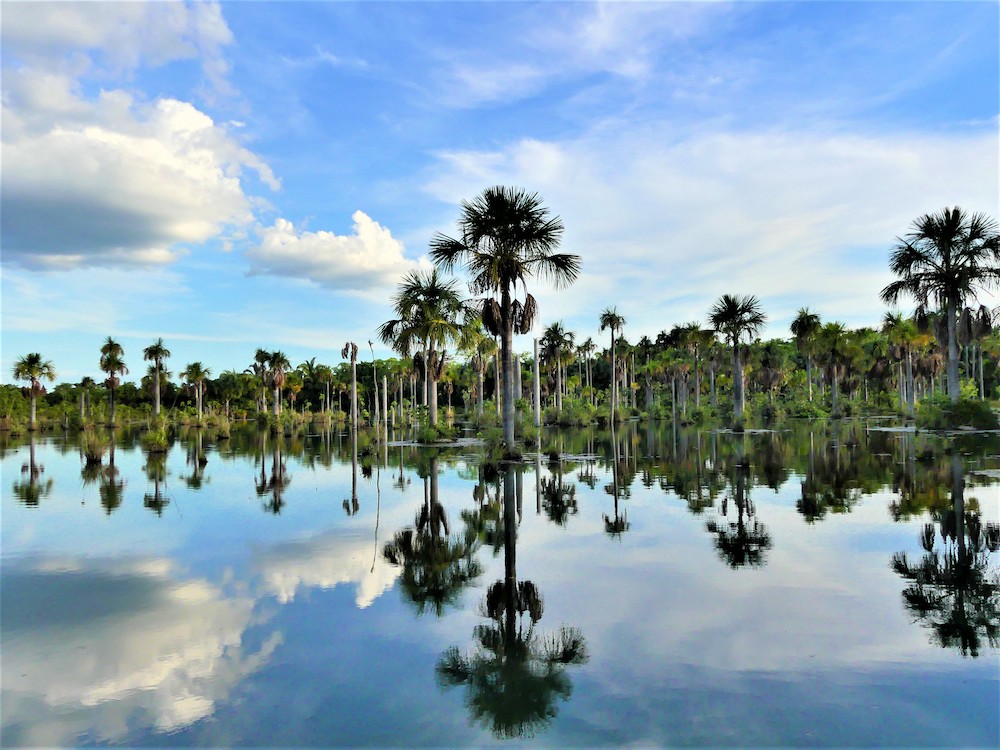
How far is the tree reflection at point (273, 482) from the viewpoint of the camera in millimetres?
16562

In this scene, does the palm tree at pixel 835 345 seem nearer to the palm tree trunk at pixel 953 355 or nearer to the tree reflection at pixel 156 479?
the palm tree trunk at pixel 953 355

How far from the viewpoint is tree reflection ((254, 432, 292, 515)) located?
16.6 m

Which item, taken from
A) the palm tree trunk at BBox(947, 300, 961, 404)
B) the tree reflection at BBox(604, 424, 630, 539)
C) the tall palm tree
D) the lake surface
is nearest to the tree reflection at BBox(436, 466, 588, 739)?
the lake surface

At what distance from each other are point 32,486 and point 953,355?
44.9 meters

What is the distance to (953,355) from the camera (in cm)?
3603

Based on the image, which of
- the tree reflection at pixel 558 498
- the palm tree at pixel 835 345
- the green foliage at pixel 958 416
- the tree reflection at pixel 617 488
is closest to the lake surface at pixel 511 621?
the tree reflection at pixel 558 498

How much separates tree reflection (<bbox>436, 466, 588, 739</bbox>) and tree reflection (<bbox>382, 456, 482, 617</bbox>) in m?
0.78

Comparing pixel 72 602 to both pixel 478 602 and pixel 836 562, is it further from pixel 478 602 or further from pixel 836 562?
pixel 836 562

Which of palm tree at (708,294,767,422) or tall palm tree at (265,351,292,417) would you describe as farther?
tall palm tree at (265,351,292,417)

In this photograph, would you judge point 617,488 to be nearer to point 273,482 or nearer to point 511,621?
point 511,621

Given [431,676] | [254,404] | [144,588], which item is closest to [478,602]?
[431,676]

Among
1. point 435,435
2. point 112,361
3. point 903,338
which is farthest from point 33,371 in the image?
point 903,338

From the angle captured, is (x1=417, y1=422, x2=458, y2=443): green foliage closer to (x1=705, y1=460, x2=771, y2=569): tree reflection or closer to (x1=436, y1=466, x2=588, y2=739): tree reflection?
(x1=705, y1=460, x2=771, y2=569): tree reflection

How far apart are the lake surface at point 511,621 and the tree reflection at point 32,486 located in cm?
155
